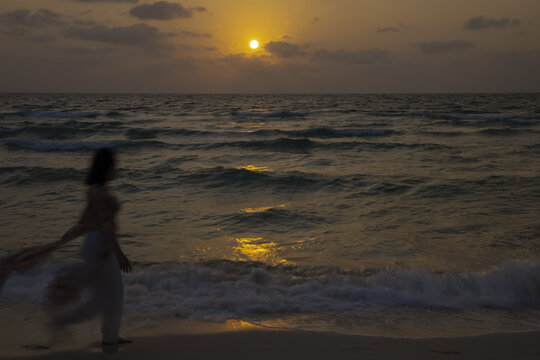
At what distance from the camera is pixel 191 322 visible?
4.71 meters

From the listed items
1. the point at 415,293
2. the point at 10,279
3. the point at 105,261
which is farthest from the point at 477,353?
the point at 10,279

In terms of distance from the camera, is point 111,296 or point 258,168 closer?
point 111,296

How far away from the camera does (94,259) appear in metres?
3.60

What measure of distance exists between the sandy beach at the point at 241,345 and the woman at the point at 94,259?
50 cm

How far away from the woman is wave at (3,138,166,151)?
A: 750 inches

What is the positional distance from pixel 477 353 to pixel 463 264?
103 inches

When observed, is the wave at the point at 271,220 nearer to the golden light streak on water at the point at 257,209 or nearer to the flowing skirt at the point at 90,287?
the golden light streak on water at the point at 257,209

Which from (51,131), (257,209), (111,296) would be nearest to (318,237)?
(257,209)

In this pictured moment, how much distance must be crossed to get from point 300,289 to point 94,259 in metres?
2.72

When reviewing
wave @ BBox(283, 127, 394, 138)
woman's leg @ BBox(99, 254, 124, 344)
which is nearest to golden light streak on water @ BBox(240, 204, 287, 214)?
woman's leg @ BBox(99, 254, 124, 344)

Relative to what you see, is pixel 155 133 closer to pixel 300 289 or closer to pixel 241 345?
pixel 300 289

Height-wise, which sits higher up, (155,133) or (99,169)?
(99,169)

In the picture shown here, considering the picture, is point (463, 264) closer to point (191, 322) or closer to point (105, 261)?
point (191, 322)

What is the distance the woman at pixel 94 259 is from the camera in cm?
354
